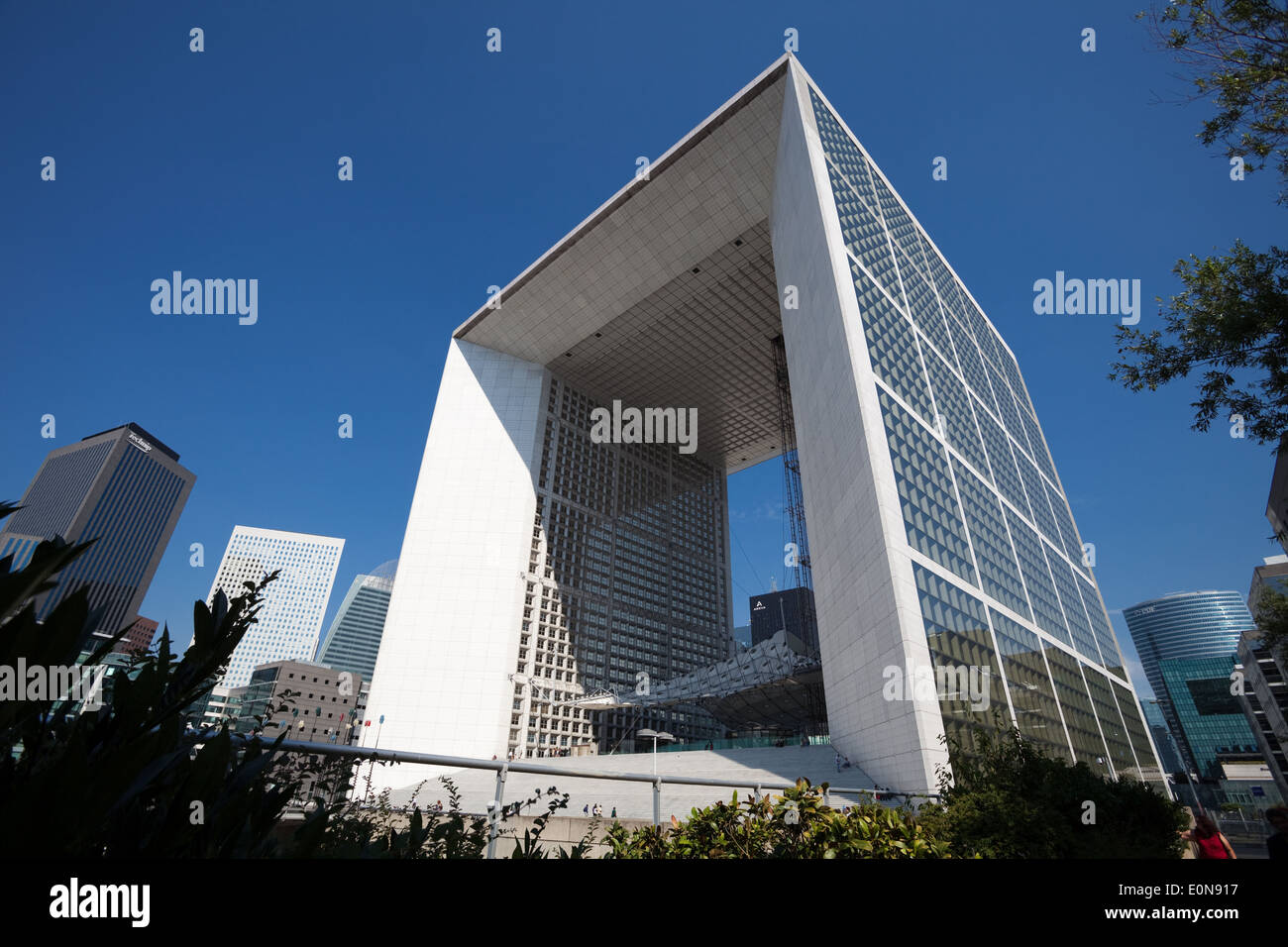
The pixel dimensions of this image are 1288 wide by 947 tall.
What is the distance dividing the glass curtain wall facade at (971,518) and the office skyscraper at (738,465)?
0.74 ft

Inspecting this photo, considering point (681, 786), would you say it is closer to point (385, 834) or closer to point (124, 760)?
point (385, 834)

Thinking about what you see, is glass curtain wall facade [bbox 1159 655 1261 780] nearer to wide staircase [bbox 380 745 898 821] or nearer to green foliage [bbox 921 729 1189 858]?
wide staircase [bbox 380 745 898 821]

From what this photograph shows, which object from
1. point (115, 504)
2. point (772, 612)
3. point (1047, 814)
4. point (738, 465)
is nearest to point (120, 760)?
point (1047, 814)

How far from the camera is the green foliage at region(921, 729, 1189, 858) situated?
915 cm

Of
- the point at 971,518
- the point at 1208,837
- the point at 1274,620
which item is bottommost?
the point at 1208,837

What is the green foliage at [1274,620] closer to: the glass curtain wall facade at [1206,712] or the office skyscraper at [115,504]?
the glass curtain wall facade at [1206,712]

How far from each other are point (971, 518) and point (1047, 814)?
67.5 ft

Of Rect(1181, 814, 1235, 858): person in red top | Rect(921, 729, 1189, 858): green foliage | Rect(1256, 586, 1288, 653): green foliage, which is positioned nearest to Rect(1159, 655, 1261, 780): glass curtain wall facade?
Rect(1256, 586, 1288, 653): green foliage

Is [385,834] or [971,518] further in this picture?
[971,518]

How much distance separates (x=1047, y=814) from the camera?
31.5 feet

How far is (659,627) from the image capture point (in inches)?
2019

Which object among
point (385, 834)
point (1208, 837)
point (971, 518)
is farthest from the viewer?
point (971, 518)
